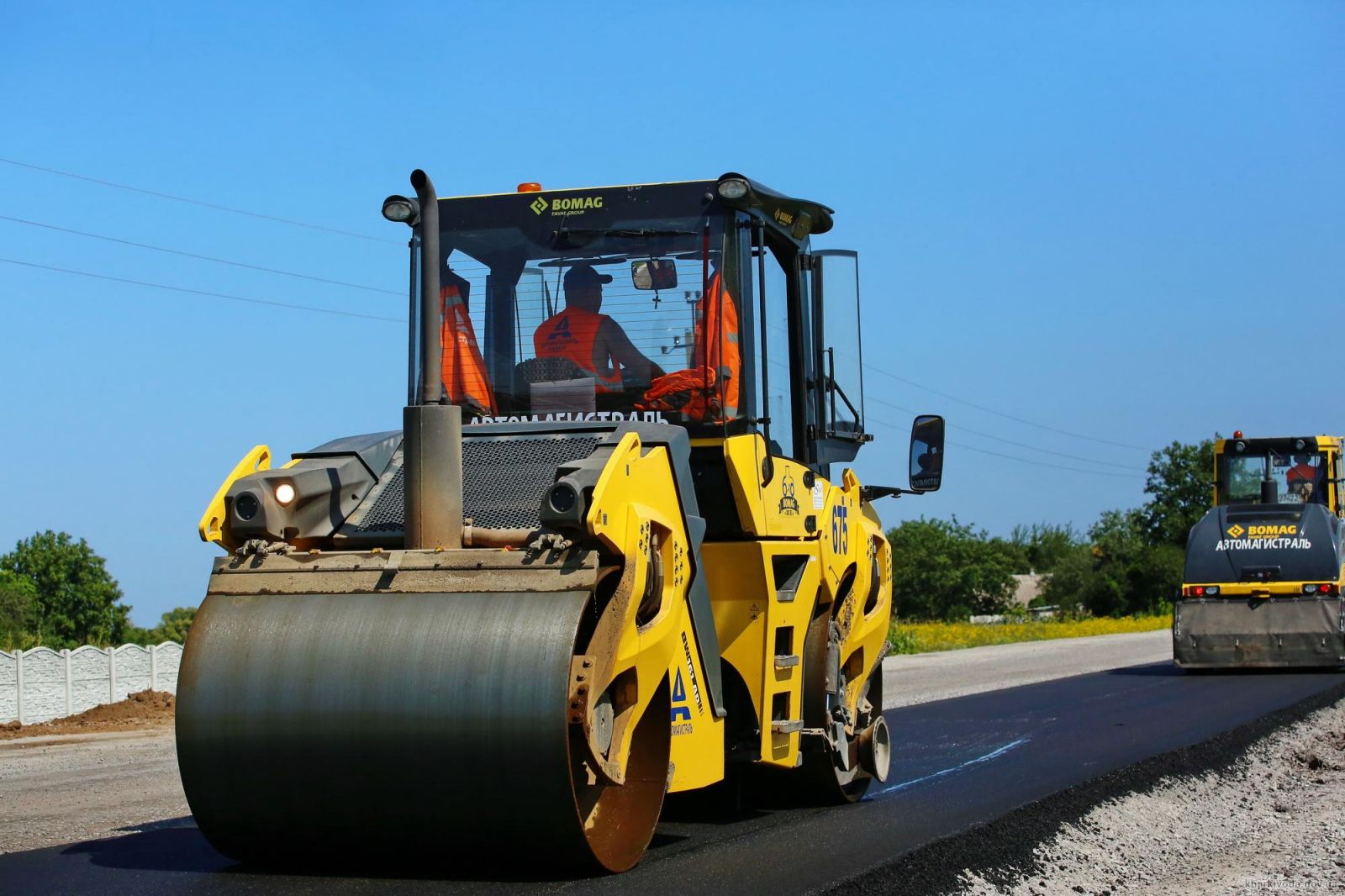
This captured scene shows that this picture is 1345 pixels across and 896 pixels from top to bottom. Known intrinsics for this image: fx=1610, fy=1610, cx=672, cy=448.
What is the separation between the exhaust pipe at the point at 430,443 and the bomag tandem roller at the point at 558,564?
0.01 metres

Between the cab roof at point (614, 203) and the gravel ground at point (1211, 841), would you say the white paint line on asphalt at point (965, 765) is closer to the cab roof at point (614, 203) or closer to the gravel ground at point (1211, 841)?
the gravel ground at point (1211, 841)

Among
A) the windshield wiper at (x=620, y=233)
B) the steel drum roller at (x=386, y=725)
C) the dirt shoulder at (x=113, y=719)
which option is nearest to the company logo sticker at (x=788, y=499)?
the windshield wiper at (x=620, y=233)

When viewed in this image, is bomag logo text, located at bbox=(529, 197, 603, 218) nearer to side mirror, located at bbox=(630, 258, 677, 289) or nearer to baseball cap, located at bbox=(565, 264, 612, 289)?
baseball cap, located at bbox=(565, 264, 612, 289)

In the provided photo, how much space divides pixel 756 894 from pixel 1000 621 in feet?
210

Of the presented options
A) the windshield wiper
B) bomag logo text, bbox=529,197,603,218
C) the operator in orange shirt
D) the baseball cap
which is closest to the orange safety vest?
the operator in orange shirt

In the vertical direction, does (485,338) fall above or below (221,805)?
above

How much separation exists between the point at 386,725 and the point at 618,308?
9.63 ft

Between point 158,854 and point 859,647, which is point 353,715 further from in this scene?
point 859,647

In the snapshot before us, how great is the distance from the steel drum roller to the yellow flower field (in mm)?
34946

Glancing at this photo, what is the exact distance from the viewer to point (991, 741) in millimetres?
13734

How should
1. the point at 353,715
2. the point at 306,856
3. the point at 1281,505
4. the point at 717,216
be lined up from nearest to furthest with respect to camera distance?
the point at 353,715, the point at 306,856, the point at 717,216, the point at 1281,505

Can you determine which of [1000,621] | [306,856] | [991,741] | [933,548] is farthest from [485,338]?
[933,548]

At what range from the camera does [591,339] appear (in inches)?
313

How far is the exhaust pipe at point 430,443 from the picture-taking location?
6.21 meters
